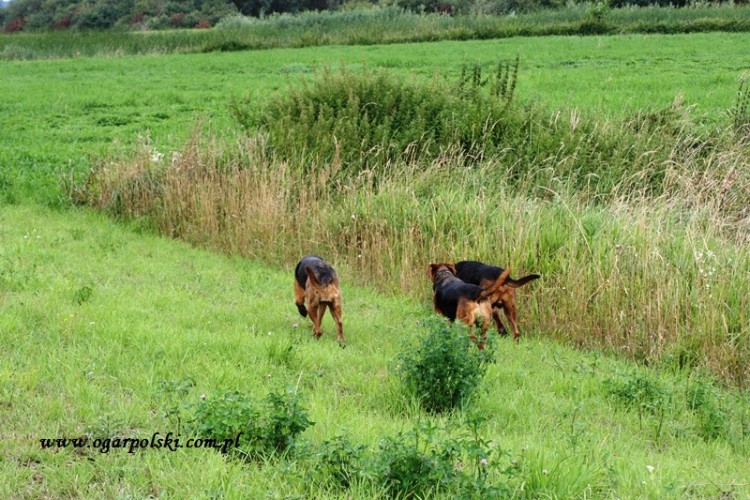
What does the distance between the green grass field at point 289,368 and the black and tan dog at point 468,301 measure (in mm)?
335

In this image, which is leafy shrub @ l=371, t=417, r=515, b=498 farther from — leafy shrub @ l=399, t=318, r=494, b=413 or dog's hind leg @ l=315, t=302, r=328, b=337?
dog's hind leg @ l=315, t=302, r=328, b=337

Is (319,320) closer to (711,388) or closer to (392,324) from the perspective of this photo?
(392,324)

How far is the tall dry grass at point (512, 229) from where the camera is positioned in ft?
25.1

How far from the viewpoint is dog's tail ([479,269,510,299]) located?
7.08 m

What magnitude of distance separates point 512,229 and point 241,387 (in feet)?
14.8

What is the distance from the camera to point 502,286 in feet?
24.4

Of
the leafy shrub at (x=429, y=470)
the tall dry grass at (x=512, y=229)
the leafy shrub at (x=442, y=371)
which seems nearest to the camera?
the leafy shrub at (x=429, y=470)

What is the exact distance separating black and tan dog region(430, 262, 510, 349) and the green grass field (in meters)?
0.34

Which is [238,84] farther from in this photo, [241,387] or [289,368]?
[241,387]

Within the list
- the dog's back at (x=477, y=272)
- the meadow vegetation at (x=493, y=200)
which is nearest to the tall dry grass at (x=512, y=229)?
the meadow vegetation at (x=493, y=200)

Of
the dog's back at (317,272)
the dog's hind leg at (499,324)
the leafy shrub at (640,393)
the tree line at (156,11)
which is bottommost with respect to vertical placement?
the dog's hind leg at (499,324)

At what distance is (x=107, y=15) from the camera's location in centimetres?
8144

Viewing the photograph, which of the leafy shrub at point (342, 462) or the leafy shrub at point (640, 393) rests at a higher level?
the leafy shrub at point (342, 462)

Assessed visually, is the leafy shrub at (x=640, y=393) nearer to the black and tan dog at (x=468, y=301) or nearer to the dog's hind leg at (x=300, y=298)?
the black and tan dog at (x=468, y=301)
